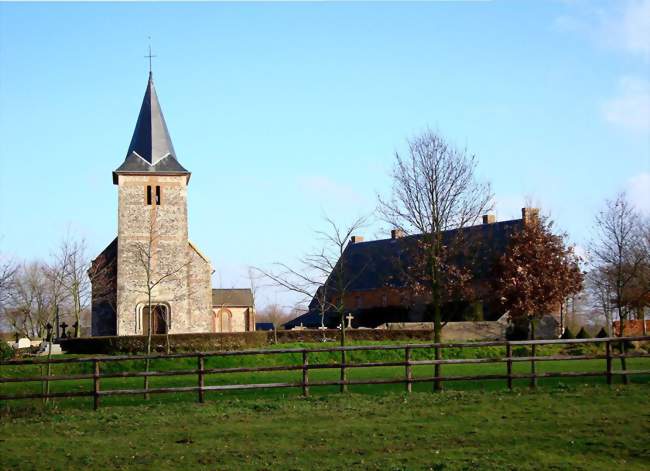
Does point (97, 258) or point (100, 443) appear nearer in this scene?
point (100, 443)

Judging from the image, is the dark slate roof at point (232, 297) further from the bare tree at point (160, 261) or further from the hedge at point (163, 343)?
the hedge at point (163, 343)

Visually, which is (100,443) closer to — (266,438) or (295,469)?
(266,438)

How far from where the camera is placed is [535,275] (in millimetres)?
45875

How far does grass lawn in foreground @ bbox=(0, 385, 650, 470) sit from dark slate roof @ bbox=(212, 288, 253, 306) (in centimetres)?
5719

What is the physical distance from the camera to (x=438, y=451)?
13070 millimetres

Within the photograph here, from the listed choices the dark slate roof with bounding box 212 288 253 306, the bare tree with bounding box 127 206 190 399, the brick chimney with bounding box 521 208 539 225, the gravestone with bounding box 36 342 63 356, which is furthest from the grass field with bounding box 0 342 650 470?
the dark slate roof with bounding box 212 288 253 306

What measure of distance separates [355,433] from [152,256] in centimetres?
3550

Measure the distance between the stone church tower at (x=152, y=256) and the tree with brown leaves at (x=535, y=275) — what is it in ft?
58.9

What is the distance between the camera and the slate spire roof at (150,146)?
161 feet

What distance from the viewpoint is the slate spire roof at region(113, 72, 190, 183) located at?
4906 cm

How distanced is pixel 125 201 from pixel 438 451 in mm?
38712

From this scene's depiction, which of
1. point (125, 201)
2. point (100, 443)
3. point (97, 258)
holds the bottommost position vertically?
Result: point (100, 443)

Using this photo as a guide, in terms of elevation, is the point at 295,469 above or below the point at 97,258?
below

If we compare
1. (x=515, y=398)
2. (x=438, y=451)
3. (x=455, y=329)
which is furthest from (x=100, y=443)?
(x=455, y=329)
